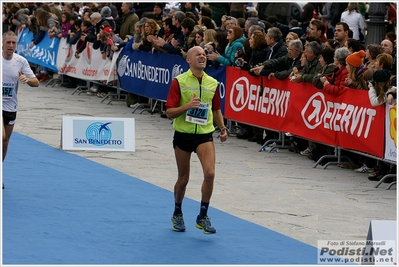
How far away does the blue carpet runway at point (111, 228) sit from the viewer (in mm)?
9258

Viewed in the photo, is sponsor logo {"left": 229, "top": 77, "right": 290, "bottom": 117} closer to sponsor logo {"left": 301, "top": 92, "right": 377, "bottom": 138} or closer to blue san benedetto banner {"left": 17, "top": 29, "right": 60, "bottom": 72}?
sponsor logo {"left": 301, "top": 92, "right": 377, "bottom": 138}

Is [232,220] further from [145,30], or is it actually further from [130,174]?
[145,30]

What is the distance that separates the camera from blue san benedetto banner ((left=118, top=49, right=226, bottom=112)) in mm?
19250

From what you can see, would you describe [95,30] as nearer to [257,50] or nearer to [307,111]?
[257,50]

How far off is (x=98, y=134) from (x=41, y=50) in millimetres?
11213

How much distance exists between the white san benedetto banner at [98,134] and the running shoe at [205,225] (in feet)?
18.7

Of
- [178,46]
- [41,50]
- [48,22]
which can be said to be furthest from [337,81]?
[41,50]

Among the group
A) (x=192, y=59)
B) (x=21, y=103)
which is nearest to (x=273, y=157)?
(x=192, y=59)

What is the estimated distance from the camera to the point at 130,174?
14141 millimetres

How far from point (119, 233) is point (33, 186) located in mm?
2908

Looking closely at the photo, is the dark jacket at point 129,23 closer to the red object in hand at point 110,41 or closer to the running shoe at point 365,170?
the red object in hand at point 110,41

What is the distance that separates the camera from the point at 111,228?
1050 centimetres

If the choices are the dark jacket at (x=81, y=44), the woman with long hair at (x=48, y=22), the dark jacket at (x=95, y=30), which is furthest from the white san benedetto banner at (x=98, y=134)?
the woman with long hair at (x=48, y=22)

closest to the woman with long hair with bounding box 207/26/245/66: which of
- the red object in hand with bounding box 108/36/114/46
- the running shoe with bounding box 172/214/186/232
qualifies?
the red object in hand with bounding box 108/36/114/46
